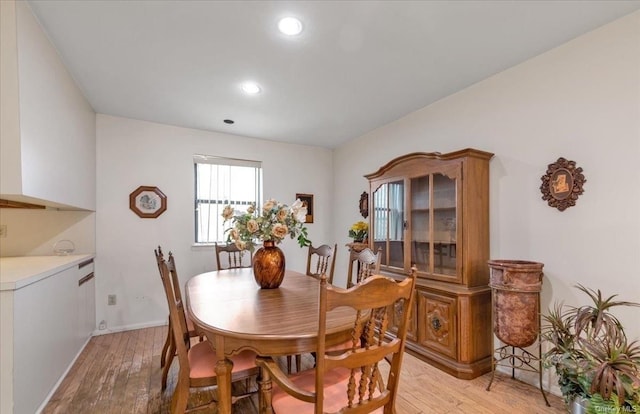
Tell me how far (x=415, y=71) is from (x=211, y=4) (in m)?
1.62

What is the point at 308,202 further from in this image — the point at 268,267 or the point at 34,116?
the point at 34,116

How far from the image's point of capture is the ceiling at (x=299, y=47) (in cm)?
176

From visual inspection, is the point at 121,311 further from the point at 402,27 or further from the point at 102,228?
the point at 402,27

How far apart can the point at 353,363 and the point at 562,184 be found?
206cm

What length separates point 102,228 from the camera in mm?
3367

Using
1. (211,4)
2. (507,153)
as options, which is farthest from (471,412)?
(211,4)

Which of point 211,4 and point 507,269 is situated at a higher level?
point 211,4

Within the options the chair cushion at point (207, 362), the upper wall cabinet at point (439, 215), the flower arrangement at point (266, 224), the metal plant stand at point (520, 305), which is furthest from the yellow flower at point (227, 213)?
the metal plant stand at point (520, 305)

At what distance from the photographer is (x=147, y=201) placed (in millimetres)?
3592

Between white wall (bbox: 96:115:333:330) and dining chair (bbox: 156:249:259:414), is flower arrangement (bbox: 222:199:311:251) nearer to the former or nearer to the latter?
dining chair (bbox: 156:249:259:414)

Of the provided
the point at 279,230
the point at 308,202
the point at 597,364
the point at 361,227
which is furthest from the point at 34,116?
the point at 597,364

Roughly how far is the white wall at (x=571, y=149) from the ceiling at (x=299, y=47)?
0.55ft

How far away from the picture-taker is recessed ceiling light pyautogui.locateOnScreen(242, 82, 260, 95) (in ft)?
8.76

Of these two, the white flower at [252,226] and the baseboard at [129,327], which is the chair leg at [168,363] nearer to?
the white flower at [252,226]
